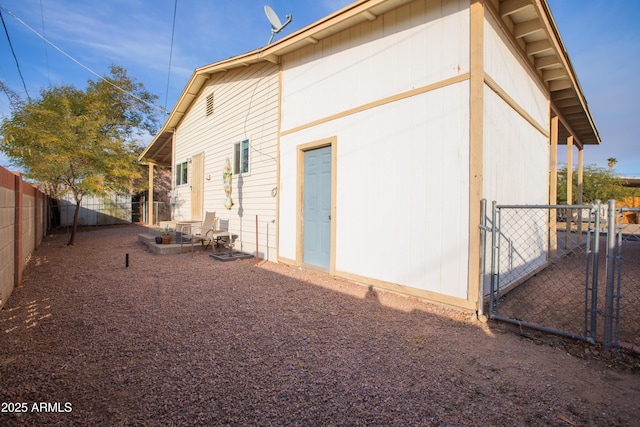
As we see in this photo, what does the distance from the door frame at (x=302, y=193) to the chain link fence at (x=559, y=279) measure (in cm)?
250

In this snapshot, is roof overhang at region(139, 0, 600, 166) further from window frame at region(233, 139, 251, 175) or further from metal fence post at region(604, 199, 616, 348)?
metal fence post at region(604, 199, 616, 348)

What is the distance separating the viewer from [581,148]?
452 inches

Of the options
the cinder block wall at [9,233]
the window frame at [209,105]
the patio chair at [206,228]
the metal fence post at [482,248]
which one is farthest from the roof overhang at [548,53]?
the window frame at [209,105]

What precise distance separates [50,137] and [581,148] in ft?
57.2

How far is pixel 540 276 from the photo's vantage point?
6078 mm

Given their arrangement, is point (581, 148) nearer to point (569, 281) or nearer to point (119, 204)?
point (569, 281)

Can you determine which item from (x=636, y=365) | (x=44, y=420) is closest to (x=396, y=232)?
(x=636, y=365)

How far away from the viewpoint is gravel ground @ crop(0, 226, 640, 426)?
1.96 meters

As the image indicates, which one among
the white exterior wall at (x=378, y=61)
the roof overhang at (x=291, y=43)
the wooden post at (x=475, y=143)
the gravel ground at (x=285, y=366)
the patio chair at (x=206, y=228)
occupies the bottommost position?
the gravel ground at (x=285, y=366)

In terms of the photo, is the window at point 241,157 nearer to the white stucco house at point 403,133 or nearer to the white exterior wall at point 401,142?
the white stucco house at point 403,133

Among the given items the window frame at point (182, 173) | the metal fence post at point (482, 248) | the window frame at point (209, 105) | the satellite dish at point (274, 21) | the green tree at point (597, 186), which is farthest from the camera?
the green tree at point (597, 186)

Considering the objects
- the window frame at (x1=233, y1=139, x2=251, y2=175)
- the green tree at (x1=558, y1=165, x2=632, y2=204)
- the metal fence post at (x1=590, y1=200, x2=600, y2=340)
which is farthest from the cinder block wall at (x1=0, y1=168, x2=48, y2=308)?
the green tree at (x1=558, y1=165, x2=632, y2=204)

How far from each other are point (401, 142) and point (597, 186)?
23099 millimetres

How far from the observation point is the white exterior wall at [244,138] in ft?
23.9
